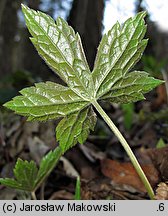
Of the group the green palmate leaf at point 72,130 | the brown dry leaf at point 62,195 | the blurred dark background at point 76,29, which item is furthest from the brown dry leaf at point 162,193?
the blurred dark background at point 76,29

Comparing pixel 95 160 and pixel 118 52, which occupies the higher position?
pixel 118 52

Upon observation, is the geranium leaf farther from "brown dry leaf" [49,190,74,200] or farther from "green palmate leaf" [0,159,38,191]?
"brown dry leaf" [49,190,74,200]

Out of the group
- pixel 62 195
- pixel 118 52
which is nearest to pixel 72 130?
pixel 118 52

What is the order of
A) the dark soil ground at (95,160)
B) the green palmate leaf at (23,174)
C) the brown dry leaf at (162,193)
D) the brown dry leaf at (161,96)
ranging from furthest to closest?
1. the brown dry leaf at (161,96)
2. the dark soil ground at (95,160)
3. the green palmate leaf at (23,174)
4. the brown dry leaf at (162,193)

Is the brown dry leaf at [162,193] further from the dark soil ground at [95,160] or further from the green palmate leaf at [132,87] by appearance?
the green palmate leaf at [132,87]

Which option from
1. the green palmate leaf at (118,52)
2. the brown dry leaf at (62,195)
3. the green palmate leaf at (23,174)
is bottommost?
the brown dry leaf at (62,195)

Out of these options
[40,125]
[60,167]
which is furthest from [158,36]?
[60,167]

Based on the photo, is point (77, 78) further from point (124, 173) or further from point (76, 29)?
point (76, 29)
